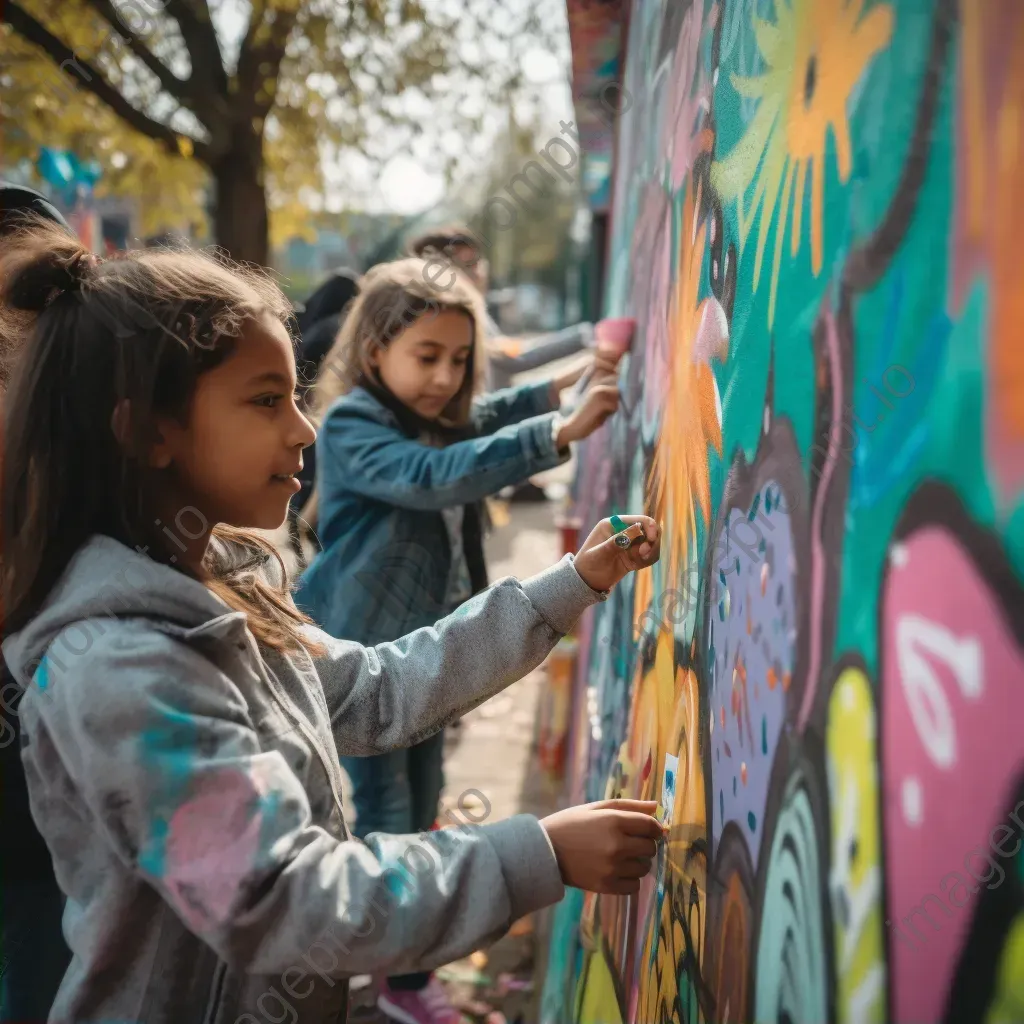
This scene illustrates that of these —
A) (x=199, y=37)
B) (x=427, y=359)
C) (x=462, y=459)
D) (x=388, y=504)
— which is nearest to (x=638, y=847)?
(x=462, y=459)

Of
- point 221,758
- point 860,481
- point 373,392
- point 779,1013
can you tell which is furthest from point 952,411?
point 373,392

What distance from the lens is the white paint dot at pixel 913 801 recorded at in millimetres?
685

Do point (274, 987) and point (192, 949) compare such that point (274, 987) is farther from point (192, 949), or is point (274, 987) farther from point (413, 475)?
point (413, 475)

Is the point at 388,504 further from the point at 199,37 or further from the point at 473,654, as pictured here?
the point at 199,37

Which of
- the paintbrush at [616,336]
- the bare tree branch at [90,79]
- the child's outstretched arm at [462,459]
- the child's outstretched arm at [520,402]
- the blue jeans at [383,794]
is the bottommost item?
the blue jeans at [383,794]

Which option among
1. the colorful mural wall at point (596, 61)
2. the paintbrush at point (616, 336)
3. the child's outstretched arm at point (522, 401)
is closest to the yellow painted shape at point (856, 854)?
the paintbrush at point (616, 336)

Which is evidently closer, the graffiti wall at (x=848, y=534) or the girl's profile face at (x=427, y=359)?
the graffiti wall at (x=848, y=534)

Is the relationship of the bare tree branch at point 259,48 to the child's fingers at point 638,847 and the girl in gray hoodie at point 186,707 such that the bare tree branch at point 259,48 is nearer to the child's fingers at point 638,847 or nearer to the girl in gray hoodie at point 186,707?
the girl in gray hoodie at point 186,707

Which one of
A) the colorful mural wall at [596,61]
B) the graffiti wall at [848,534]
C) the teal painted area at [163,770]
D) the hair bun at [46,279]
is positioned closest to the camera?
the graffiti wall at [848,534]

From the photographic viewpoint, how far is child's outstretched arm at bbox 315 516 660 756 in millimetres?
1617

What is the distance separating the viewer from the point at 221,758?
1094mm

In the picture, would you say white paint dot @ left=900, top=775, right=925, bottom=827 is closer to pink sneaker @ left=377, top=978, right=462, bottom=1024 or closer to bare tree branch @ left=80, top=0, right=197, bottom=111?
pink sneaker @ left=377, top=978, right=462, bottom=1024

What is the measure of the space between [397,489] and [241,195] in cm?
578

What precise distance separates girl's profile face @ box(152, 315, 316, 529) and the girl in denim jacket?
1.08 metres
